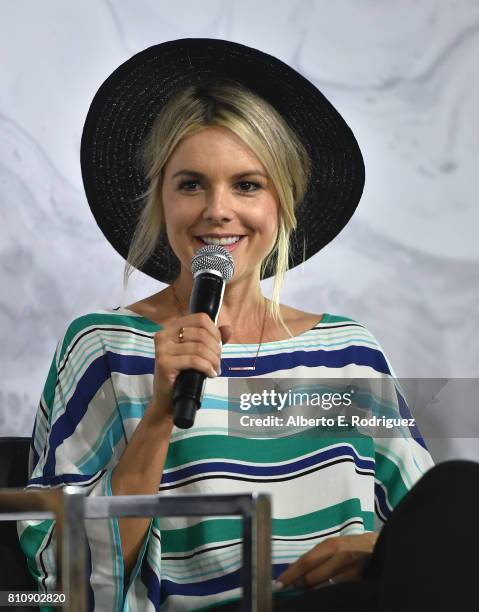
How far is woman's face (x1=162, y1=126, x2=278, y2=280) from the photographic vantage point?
1.41 meters

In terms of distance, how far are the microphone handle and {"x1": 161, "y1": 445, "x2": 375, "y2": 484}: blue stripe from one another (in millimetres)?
307

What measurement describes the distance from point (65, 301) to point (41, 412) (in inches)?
34.3

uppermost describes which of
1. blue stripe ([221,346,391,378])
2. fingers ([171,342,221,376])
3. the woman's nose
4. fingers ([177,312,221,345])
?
the woman's nose

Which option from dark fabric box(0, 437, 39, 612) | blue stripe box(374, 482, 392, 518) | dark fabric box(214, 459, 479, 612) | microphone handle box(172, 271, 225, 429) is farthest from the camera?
blue stripe box(374, 482, 392, 518)

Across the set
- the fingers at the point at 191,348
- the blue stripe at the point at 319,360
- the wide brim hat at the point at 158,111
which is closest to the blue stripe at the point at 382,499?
the blue stripe at the point at 319,360

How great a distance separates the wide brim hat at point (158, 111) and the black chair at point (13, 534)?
0.37 m

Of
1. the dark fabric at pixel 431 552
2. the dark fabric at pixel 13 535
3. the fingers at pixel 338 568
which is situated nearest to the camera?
the dark fabric at pixel 431 552

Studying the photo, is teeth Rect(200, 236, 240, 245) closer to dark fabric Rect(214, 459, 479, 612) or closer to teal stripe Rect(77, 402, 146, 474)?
teal stripe Rect(77, 402, 146, 474)

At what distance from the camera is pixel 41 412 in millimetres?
1449

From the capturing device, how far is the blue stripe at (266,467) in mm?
1369

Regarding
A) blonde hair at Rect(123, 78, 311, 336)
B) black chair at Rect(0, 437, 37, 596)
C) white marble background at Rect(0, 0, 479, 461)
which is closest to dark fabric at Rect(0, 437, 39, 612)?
black chair at Rect(0, 437, 37, 596)

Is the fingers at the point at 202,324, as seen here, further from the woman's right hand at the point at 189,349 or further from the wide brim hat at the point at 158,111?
the wide brim hat at the point at 158,111

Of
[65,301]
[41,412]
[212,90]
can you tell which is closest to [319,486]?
[41,412]

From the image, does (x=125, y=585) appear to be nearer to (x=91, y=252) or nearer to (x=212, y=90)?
(x=212, y=90)
